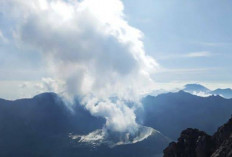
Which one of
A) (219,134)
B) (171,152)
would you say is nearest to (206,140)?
(219,134)

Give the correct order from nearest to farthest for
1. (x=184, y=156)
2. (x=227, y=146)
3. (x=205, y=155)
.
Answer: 1. (x=227, y=146)
2. (x=205, y=155)
3. (x=184, y=156)

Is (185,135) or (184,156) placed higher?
(185,135)

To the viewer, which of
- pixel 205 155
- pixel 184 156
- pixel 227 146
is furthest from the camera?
pixel 184 156

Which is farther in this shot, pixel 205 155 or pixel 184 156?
pixel 184 156

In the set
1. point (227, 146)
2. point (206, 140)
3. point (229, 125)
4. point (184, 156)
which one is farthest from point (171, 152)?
point (227, 146)

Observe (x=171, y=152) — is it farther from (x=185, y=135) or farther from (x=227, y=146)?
(x=227, y=146)

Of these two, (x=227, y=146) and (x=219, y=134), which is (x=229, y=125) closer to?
(x=219, y=134)
